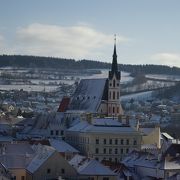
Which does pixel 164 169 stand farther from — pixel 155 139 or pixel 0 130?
pixel 0 130

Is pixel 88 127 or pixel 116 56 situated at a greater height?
pixel 116 56

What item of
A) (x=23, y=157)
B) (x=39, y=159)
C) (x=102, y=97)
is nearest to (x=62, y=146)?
(x=102, y=97)

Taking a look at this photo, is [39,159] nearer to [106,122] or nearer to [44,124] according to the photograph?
[106,122]

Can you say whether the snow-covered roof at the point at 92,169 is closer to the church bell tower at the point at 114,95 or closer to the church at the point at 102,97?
the church at the point at 102,97

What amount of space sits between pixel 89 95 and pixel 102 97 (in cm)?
310

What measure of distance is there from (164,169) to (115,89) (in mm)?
44851

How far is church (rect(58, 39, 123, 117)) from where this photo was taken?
10731 cm

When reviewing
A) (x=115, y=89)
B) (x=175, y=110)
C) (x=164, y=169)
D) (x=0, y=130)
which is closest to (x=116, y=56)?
(x=115, y=89)

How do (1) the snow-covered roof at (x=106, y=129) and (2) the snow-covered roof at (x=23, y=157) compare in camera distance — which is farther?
(1) the snow-covered roof at (x=106, y=129)

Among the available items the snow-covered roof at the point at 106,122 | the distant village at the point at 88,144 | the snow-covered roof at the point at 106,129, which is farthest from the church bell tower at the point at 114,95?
the snow-covered roof at the point at 106,129

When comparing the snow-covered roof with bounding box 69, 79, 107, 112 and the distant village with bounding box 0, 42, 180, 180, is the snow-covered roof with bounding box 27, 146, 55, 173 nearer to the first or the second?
the distant village with bounding box 0, 42, 180, 180

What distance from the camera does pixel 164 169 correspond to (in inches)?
2530

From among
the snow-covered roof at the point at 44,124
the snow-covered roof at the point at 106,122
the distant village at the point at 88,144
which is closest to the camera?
the distant village at the point at 88,144

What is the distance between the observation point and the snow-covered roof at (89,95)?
354 feet
